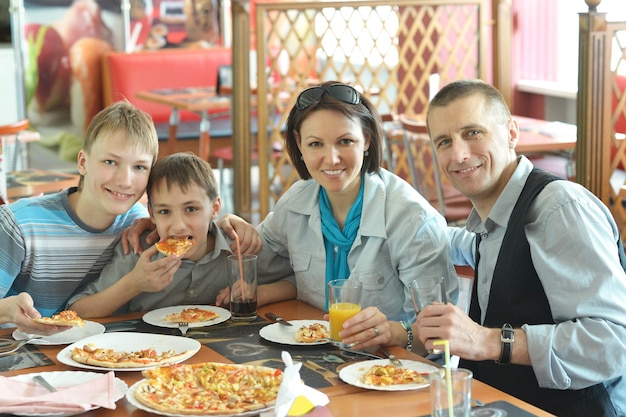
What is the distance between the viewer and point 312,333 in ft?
7.34

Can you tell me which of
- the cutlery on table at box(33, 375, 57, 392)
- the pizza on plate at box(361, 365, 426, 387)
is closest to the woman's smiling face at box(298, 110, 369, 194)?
the pizza on plate at box(361, 365, 426, 387)

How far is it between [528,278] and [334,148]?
0.66 m

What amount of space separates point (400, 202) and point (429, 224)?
0.36 ft

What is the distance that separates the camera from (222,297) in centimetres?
261

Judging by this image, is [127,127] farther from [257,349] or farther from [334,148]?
[257,349]

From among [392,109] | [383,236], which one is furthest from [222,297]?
[392,109]

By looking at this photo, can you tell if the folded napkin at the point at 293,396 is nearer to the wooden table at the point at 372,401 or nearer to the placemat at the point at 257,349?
the wooden table at the point at 372,401

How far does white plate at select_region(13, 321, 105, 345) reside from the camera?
7.31ft

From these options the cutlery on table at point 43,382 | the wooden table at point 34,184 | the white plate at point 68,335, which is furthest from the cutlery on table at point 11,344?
the wooden table at point 34,184

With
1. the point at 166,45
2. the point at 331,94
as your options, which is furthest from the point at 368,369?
the point at 166,45

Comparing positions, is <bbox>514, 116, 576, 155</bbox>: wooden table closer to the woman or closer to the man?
the woman

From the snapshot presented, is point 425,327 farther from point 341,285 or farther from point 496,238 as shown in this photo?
point 496,238

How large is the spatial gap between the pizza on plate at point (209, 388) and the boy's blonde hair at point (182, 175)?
0.70 meters

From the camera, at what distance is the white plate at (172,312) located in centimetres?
238
